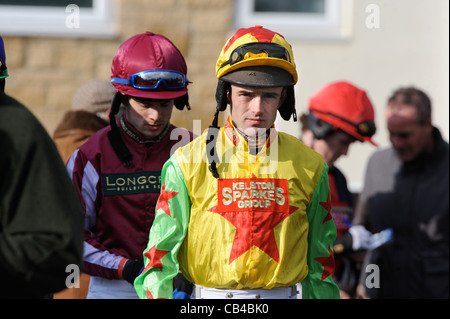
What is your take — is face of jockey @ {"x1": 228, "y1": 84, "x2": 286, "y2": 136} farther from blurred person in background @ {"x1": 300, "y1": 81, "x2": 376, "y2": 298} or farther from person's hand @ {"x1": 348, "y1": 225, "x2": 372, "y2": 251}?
person's hand @ {"x1": 348, "y1": 225, "x2": 372, "y2": 251}

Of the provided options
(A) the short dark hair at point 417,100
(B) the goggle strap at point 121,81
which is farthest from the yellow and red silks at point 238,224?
(A) the short dark hair at point 417,100

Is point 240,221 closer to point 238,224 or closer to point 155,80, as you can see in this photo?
point 238,224

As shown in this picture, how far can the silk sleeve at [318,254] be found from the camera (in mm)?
3570

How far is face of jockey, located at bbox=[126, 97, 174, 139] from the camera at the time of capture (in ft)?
13.9

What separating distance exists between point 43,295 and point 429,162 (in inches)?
170

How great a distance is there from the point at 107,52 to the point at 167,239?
470 centimetres

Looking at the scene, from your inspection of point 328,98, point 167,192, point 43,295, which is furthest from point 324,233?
point 328,98

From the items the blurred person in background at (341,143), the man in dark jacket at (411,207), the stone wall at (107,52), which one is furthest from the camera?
the stone wall at (107,52)

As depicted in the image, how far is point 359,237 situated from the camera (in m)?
5.41

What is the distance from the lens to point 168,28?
782cm

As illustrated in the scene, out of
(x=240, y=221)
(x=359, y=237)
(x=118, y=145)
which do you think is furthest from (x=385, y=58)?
(x=240, y=221)

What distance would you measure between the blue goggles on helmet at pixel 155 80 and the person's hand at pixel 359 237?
1743 millimetres

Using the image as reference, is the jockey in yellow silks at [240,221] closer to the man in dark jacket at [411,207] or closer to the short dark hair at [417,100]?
the man in dark jacket at [411,207]

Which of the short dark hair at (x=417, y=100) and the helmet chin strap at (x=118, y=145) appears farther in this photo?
the short dark hair at (x=417, y=100)
